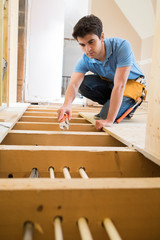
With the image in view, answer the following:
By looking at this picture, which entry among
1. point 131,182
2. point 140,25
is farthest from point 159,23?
point 140,25

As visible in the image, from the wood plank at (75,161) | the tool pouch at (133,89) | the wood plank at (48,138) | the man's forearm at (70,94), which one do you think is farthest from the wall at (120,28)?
the wood plank at (75,161)

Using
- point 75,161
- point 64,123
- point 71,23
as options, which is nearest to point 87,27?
point 64,123

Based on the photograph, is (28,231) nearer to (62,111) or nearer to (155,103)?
(155,103)

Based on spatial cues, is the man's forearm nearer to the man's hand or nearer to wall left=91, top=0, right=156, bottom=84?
the man's hand

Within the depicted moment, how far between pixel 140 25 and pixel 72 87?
290 centimetres

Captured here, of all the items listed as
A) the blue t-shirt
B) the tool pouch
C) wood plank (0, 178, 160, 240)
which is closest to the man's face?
the blue t-shirt

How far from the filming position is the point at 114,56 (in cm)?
177

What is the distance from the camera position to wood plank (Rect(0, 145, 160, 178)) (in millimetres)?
983

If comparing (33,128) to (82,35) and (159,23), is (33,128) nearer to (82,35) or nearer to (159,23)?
(82,35)

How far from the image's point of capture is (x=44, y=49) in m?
4.82

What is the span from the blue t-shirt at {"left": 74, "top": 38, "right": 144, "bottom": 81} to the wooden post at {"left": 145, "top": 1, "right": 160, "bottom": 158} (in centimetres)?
74

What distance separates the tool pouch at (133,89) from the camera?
6.58ft

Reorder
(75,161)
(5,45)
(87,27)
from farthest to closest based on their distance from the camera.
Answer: (5,45), (87,27), (75,161)

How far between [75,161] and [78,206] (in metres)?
0.42
